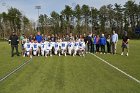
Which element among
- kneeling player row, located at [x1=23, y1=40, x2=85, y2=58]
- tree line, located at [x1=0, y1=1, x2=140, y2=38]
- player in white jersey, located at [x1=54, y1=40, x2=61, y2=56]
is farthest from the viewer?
tree line, located at [x1=0, y1=1, x2=140, y2=38]

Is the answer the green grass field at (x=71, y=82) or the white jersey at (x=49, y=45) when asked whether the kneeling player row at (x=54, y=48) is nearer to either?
the white jersey at (x=49, y=45)

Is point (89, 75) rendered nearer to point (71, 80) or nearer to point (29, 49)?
→ point (71, 80)

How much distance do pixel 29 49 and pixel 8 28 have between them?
381ft

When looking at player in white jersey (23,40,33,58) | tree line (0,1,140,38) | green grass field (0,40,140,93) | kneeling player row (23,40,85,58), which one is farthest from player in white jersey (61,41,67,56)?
tree line (0,1,140,38)

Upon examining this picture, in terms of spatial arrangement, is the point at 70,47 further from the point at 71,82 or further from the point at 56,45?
the point at 71,82

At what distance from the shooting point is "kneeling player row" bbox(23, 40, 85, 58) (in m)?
27.9

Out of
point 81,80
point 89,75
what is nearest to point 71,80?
point 81,80

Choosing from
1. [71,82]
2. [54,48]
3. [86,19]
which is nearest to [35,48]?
[54,48]

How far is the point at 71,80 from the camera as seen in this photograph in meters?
14.2

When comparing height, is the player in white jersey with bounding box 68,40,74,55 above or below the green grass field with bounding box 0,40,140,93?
above

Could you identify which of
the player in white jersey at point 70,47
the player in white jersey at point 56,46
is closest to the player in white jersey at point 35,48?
the player in white jersey at point 56,46

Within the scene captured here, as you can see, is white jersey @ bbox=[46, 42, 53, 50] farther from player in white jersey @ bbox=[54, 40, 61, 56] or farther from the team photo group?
player in white jersey @ bbox=[54, 40, 61, 56]

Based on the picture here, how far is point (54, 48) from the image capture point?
28.8 m

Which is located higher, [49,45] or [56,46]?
[49,45]
